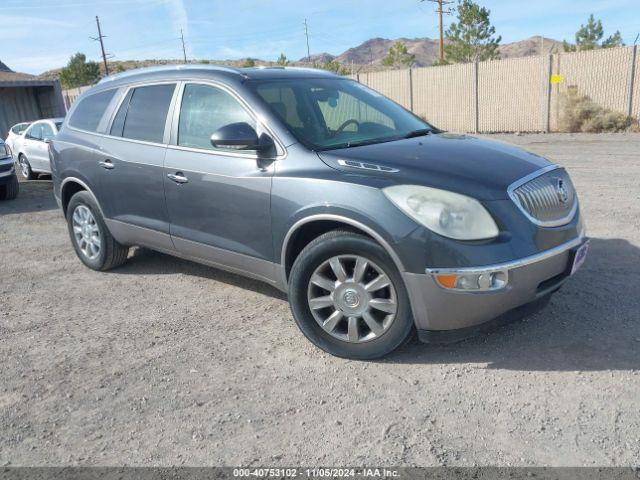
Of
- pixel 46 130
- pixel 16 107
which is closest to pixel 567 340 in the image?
pixel 46 130

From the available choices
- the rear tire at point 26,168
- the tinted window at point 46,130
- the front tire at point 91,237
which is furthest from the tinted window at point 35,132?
the front tire at point 91,237

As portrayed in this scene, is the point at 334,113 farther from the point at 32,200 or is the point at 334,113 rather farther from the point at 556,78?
the point at 556,78

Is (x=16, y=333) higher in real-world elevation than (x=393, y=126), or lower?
lower

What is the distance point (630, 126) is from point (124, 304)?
17.4m

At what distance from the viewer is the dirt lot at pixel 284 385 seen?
8.96 feet

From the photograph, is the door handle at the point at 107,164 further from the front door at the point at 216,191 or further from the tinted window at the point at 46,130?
the tinted window at the point at 46,130

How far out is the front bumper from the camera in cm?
312

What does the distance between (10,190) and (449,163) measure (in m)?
10.00

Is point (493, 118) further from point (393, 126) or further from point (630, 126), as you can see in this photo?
point (393, 126)

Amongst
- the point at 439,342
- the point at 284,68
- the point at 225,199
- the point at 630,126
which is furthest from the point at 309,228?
the point at 630,126

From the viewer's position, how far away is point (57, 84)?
21312mm

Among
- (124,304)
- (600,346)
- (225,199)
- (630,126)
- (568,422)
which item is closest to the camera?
(568,422)

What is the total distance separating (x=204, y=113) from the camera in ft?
14.2

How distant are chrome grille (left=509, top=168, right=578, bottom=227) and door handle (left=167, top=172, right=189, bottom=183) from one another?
7.79ft
